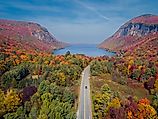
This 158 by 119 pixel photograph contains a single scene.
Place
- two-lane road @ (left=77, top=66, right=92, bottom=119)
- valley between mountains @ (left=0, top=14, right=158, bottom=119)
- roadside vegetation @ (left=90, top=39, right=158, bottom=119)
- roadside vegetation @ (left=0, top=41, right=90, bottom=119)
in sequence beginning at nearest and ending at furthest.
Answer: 1. roadside vegetation @ (left=0, top=41, right=90, bottom=119)
2. two-lane road @ (left=77, top=66, right=92, bottom=119)
3. valley between mountains @ (left=0, top=14, right=158, bottom=119)
4. roadside vegetation @ (left=90, top=39, right=158, bottom=119)

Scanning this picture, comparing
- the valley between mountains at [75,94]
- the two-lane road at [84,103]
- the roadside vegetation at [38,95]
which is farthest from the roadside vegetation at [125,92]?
the roadside vegetation at [38,95]

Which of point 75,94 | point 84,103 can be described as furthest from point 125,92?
point 84,103

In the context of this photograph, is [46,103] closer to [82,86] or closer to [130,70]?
[82,86]

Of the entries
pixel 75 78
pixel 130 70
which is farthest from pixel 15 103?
pixel 130 70

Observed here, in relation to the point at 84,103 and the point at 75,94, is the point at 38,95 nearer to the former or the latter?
the point at 75,94

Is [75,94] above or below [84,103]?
above

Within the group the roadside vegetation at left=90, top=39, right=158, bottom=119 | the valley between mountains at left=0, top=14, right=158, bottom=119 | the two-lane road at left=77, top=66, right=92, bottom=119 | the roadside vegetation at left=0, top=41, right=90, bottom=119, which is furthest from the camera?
the roadside vegetation at left=90, top=39, right=158, bottom=119

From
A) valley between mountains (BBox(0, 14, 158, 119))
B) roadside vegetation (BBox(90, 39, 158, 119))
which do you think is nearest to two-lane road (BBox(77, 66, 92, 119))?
valley between mountains (BBox(0, 14, 158, 119))

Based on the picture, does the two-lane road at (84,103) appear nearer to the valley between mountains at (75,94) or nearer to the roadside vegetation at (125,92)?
the valley between mountains at (75,94)

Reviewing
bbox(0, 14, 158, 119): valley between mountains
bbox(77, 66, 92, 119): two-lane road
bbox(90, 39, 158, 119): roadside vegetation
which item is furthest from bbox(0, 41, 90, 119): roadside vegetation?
bbox(90, 39, 158, 119): roadside vegetation

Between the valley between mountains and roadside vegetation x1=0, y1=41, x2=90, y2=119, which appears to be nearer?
roadside vegetation x1=0, y1=41, x2=90, y2=119

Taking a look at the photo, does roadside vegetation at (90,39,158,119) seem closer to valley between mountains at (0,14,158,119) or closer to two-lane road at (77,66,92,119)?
valley between mountains at (0,14,158,119)
